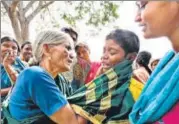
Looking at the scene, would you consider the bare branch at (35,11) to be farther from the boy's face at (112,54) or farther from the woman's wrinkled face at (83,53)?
the boy's face at (112,54)

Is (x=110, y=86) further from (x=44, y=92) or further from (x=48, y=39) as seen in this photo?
(x=48, y=39)

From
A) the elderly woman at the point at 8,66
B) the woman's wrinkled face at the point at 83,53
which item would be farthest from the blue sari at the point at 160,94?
the woman's wrinkled face at the point at 83,53

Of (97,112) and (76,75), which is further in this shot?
(76,75)

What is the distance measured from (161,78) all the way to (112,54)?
0.76m

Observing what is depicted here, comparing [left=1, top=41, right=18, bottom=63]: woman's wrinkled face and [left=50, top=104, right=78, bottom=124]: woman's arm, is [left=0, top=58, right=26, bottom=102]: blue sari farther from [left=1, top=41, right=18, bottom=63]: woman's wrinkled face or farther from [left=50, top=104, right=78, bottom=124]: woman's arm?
[left=50, top=104, right=78, bottom=124]: woman's arm

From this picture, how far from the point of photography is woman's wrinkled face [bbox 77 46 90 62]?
12.2 ft

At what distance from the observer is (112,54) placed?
189cm

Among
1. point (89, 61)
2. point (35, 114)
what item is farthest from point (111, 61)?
point (89, 61)

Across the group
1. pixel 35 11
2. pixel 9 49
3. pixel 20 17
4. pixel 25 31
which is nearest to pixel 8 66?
pixel 9 49

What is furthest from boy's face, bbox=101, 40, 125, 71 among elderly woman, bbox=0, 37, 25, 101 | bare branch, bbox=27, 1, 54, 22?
bare branch, bbox=27, 1, 54, 22

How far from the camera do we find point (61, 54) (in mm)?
1905

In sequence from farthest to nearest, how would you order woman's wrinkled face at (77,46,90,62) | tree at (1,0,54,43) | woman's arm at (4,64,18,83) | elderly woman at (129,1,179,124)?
1. tree at (1,0,54,43)
2. woman's wrinkled face at (77,46,90,62)
3. woman's arm at (4,64,18,83)
4. elderly woman at (129,1,179,124)

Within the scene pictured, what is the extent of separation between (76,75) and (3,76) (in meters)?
0.59

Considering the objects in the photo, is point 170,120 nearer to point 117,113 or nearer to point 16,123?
point 117,113
